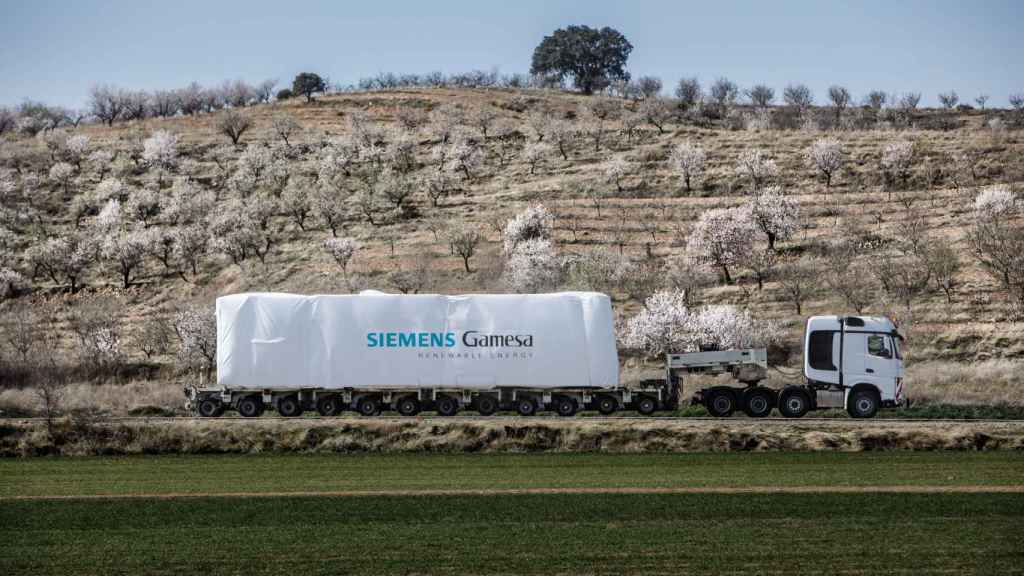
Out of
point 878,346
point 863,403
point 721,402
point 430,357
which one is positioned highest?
point 878,346

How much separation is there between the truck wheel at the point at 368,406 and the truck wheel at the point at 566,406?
638cm

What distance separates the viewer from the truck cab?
3800cm

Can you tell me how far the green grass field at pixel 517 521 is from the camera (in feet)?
54.9

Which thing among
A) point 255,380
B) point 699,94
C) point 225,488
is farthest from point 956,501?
point 699,94

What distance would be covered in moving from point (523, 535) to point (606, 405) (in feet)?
70.5

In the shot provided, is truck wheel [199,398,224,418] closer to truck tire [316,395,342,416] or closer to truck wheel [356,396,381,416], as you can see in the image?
truck tire [316,395,342,416]

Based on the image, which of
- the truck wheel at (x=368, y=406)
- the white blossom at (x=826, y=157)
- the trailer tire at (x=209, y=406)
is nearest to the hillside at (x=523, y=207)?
the white blossom at (x=826, y=157)

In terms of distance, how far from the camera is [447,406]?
39.9 meters

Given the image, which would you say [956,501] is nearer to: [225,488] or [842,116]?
[225,488]

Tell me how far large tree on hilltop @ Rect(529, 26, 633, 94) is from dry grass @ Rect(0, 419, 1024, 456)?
425 ft

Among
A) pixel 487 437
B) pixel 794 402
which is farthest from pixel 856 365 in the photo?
pixel 487 437

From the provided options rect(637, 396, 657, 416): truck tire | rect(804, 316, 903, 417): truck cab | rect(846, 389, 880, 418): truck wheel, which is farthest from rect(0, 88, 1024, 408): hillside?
rect(637, 396, 657, 416): truck tire

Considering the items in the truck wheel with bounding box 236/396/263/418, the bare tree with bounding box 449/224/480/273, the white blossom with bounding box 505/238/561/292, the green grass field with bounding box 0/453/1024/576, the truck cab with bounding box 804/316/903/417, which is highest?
the bare tree with bounding box 449/224/480/273

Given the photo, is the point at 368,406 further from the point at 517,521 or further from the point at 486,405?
the point at 517,521
